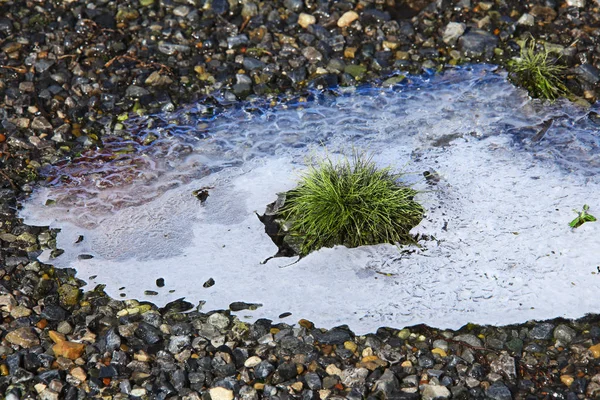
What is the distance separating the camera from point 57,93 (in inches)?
292

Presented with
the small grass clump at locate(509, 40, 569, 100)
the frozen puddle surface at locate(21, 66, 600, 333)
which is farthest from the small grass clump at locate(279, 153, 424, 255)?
the small grass clump at locate(509, 40, 569, 100)

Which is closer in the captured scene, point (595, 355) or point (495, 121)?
point (595, 355)

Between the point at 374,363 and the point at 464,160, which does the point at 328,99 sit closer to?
the point at 464,160

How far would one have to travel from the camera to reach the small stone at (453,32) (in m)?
7.94

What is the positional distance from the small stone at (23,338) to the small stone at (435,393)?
278 centimetres

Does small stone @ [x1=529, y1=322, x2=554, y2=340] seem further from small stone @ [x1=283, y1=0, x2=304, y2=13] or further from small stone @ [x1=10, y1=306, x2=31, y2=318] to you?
small stone @ [x1=283, y1=0, x2=304, y2=13]

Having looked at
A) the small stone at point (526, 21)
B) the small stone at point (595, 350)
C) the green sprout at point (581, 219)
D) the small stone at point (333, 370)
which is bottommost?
the small stone at point (333, 370)

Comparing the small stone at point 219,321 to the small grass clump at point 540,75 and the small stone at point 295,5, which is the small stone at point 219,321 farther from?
the small stone at point 295,5

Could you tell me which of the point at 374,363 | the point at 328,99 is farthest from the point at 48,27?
the point at 374,363

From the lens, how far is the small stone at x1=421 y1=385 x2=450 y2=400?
4566 mm

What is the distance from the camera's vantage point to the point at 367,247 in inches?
228

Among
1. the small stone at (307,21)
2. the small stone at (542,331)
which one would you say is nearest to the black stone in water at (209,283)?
the small stone at (542,331)

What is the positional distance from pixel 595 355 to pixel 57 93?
5763 millimetres

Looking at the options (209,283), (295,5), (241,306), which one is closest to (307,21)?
(295,5)
